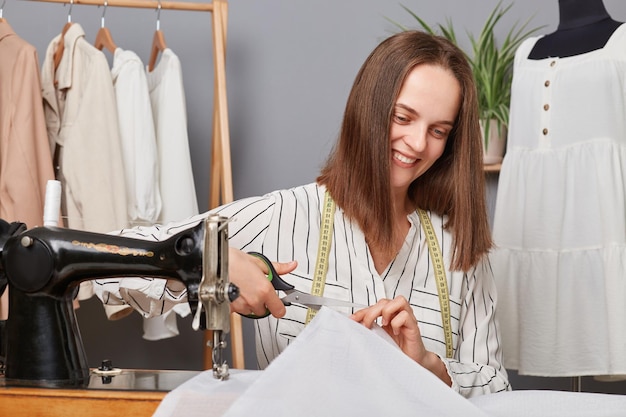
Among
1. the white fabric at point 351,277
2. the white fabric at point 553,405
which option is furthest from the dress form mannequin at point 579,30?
the white fabric at point 553,405

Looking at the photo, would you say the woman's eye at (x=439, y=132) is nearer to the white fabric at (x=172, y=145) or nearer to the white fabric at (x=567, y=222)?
the white fabric at (x=567, y=222)

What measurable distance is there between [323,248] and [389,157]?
0.23m

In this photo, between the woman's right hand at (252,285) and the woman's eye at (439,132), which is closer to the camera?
the woman's right hand at (252,285)

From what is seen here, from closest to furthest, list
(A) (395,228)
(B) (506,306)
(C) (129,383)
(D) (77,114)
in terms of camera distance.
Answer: (C) (129,383) < (A) (395,228) < (B) (506,306) < (D) (77,114)

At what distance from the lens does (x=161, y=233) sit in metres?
1.55

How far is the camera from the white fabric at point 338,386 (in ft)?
3.11

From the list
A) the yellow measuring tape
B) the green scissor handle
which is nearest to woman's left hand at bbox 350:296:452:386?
the green scissor handle

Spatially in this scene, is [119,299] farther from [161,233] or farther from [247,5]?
[247,5]

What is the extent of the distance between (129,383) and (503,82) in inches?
96.2

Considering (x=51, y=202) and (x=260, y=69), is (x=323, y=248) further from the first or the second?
(x=260, y=69)

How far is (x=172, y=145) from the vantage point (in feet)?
9.79

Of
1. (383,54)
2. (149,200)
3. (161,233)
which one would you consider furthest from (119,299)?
(149,200)

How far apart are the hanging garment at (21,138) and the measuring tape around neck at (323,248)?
4.16 feet

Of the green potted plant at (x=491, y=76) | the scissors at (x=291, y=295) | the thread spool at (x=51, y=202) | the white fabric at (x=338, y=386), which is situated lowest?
the white fabric at (x=338, y=386)
